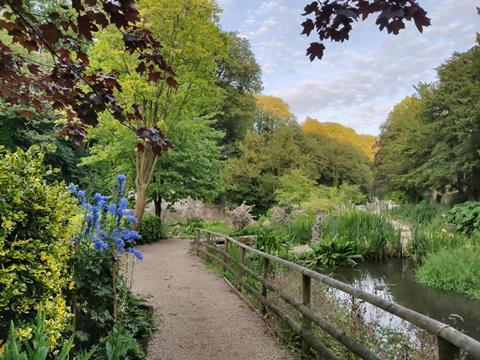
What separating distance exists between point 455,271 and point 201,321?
5.44m

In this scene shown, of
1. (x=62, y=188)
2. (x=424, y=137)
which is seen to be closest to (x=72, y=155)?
(x=424, y=137)

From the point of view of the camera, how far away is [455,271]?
7.87 metres

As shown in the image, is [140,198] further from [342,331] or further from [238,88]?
[238,88]

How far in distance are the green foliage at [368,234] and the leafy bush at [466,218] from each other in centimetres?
355

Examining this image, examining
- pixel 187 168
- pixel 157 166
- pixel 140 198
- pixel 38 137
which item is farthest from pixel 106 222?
pixel 38 137

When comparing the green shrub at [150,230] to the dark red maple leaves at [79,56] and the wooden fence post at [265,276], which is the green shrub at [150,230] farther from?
the dark red maple leaves at [79,56]

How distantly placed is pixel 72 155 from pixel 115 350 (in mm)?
19977

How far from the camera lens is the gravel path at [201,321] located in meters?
4.04

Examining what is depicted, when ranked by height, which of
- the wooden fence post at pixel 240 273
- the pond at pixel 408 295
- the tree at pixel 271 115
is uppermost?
the tree at pixel 271 115

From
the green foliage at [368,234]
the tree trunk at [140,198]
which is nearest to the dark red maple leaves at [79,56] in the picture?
the green foliage at [368,234]

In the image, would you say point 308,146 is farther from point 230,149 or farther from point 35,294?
point 35,294

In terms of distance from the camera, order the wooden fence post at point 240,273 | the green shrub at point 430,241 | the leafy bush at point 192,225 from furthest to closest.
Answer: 1. the leafy bush at point 192,225
2. the green shrub at point 430,241
3. the wooden fence post at point 240,273

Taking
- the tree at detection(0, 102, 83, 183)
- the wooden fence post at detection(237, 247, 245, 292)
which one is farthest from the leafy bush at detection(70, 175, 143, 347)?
the tree at detection(0, 102, 83, 183)

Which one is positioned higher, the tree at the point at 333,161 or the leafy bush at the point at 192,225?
the tree at the point at 333,161
